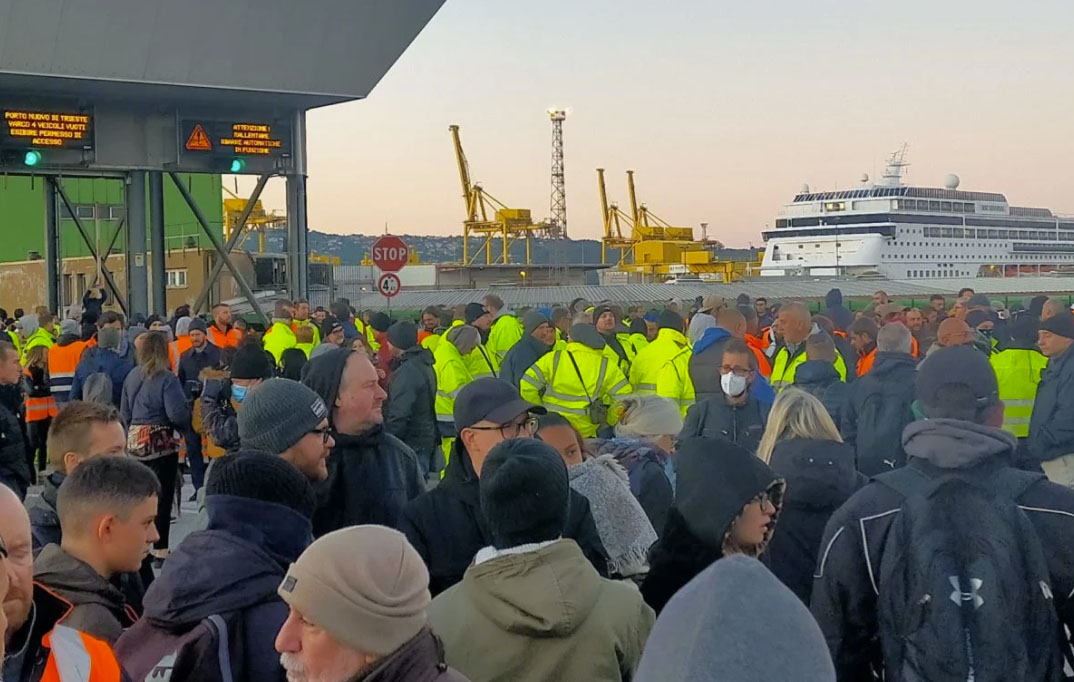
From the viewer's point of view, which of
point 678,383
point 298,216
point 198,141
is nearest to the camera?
point 678,383

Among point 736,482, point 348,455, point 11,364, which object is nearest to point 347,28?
point 11,364

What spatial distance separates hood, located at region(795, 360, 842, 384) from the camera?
7.55m

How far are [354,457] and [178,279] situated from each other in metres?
30.3

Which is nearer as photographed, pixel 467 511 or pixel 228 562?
pixel 228 562

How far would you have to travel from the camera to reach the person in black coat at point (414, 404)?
8.48 metres

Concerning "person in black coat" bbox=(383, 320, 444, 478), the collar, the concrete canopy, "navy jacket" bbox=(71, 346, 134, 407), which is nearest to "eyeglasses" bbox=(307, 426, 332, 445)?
the collar

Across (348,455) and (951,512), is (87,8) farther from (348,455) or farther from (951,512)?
(951,512)

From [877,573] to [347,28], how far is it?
18507 millimetres

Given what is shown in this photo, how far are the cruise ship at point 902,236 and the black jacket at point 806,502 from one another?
7088 cm

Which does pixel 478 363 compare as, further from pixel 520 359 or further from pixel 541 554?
pixel 541 554

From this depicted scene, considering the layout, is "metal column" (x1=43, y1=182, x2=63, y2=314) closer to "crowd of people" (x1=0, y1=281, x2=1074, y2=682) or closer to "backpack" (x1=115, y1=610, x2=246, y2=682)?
"crowd of people" (x1=0, y1=281, x2=1074, y2=682)

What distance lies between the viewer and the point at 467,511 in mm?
3881

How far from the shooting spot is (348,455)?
454 centimetres

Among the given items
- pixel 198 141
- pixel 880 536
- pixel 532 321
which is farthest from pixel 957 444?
pixel 198 141
